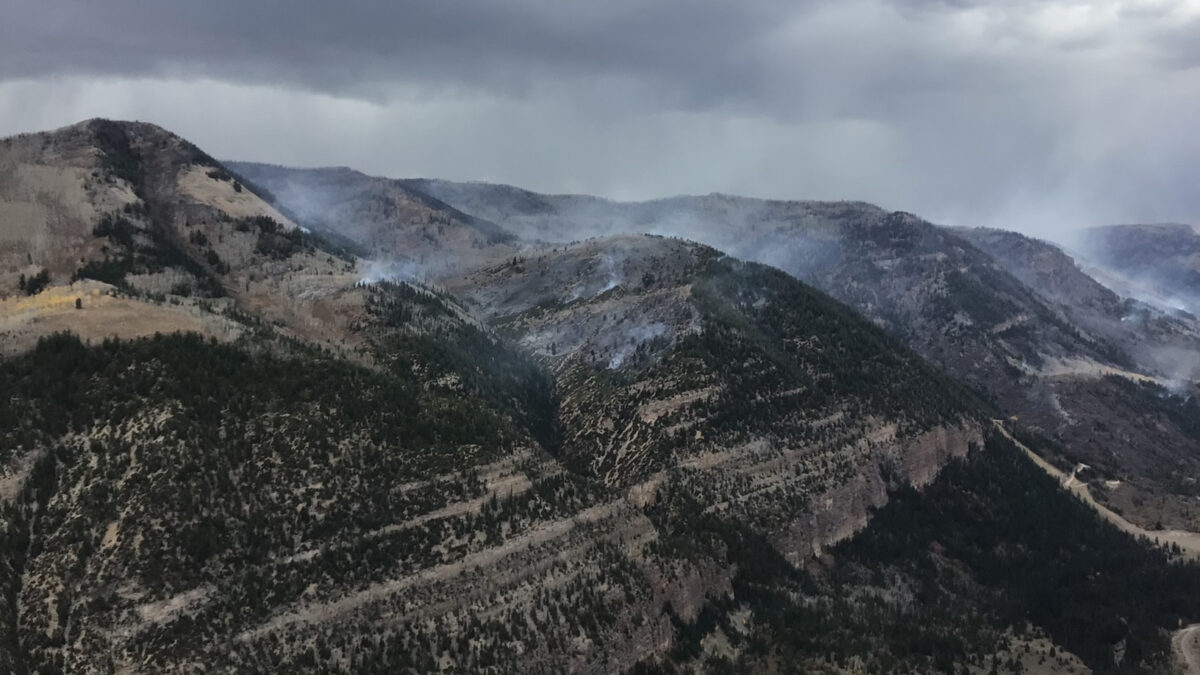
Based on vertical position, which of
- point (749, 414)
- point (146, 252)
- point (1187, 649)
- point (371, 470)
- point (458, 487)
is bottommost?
point (1187, 649)

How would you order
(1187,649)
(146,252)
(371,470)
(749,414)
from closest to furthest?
1. (371,470)
2. (1187,649)
3. (146,252)
4. (749,414)

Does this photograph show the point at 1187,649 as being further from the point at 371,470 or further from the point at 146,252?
the point at 146,252

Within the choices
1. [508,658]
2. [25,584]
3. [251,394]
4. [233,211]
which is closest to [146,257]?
[233,211]

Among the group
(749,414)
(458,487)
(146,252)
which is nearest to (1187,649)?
(749,414)

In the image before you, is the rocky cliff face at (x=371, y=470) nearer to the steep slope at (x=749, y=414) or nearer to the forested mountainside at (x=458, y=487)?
the forested mountainside at (x=458, y=487)

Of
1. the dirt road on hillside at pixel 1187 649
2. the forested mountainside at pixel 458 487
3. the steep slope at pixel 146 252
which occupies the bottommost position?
the dirt road on hillside at pixel 1187 649

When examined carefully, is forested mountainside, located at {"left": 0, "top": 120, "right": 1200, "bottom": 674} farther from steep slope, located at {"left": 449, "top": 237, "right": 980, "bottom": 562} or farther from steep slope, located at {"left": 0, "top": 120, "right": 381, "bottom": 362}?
steep slope, located at {"left": 0, "top": 120, "right": 381, "bottom": 362}

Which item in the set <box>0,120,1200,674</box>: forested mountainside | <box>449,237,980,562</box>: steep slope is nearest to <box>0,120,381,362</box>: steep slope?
<box>0,120,1200,674</box>: forested mountainside

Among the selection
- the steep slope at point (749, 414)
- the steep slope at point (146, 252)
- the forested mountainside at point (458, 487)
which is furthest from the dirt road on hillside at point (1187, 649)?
the steep slope at point (146, 252)
